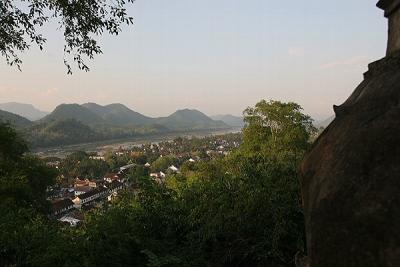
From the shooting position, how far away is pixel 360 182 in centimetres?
280

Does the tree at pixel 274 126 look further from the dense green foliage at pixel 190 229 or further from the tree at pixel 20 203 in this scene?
the dense green foliage at pixel 190 229

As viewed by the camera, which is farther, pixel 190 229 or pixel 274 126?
pixel 274 126

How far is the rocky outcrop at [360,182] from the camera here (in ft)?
8.41

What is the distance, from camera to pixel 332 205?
2900 mm

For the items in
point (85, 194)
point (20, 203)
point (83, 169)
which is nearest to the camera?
point (20, 203)

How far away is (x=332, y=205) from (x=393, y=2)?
187 centimetres

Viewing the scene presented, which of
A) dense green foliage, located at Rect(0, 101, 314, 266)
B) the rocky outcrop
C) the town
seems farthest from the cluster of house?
the rocky outcrop

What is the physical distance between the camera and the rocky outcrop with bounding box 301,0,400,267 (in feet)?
8.41

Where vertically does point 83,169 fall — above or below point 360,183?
below

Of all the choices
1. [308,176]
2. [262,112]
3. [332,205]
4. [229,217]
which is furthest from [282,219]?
[262,112]

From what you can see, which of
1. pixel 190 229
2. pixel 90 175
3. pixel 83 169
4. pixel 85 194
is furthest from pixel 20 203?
pixel 83 169

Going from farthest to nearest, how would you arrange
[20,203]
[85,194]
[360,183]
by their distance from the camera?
1. [85,194]
2. [20,203]
3. [360,183]

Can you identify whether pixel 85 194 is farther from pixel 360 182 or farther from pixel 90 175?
pixel 360 182

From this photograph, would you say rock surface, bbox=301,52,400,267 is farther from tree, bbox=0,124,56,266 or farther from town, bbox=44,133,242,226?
town, bbox=44,133,242,226
